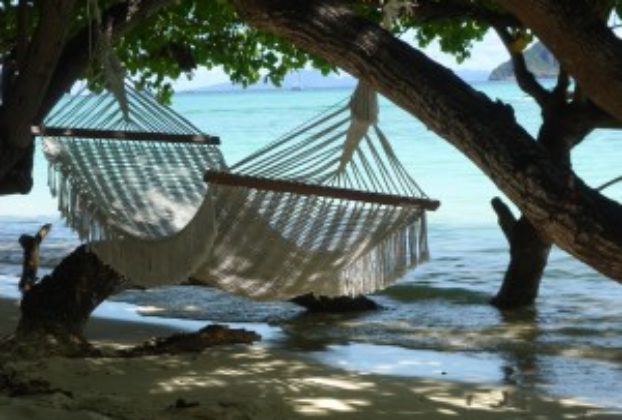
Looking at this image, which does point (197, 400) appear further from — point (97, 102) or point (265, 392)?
point (97, 102)

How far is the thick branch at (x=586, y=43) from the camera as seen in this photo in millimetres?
2076

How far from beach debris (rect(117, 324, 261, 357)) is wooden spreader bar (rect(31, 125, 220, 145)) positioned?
778 mm

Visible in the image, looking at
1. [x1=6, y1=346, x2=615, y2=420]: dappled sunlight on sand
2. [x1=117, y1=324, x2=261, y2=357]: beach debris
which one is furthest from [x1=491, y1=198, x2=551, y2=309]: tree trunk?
[x1=117, y1=324, x2=261, y2=357]: beach debris

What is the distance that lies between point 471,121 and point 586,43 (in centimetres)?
27

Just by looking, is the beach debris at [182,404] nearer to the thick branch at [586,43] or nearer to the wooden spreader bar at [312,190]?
the wooden spreader bar at [312,190]

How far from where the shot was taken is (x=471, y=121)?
2.18 meters

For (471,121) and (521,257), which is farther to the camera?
(521,257)

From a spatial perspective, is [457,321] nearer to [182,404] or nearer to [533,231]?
[533,231]

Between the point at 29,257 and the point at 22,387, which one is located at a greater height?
the point at 29,257

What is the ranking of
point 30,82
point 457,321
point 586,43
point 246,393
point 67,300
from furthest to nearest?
point 457,321
point 30,82
point 67,300
point 246,393
point 586,43

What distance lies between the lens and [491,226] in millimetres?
11891

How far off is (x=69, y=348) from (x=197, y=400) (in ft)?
2.59

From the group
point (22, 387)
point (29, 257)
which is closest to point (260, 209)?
point (22, 387)

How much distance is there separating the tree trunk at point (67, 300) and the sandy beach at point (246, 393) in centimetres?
24
